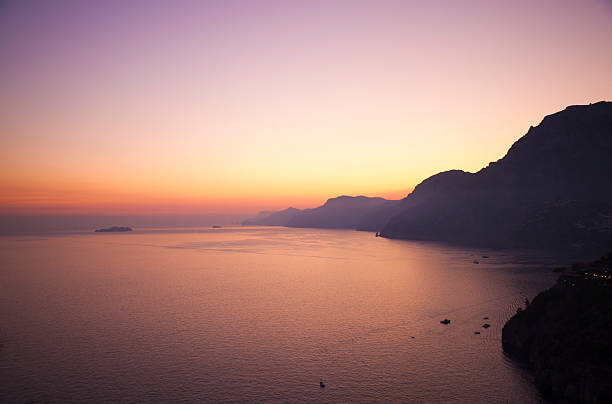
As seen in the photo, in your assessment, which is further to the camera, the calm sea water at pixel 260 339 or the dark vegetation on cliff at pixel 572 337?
the calm sea water at pixel 260 339

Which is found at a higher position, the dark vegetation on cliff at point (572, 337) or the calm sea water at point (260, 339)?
the dark vegetation on cliff at point (572, 337)

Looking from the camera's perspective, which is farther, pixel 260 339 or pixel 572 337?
pixel 260 339

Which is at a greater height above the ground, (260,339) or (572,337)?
(572,337)

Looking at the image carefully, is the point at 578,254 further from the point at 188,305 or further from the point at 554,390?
the point at 188,305

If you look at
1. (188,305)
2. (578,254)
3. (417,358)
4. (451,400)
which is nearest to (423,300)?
(417,358)
